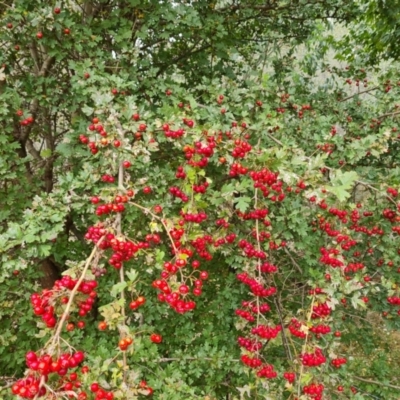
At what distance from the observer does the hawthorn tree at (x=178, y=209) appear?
7.95ft

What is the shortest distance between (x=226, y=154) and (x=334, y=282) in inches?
48.4

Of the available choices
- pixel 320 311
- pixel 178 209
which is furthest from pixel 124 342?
pixel 178 209

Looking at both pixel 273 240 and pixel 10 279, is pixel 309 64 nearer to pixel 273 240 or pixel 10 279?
pixel 273 240

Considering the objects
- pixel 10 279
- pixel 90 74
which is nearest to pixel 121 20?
pixel 90 74

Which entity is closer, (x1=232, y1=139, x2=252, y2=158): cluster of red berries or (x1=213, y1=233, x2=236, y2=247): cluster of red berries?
(x1=232, y1=139, x2=252, y2=158): cluster of red berries

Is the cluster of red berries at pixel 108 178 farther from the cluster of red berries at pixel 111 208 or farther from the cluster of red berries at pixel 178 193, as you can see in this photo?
the cluster of red berries at pixel 178 193

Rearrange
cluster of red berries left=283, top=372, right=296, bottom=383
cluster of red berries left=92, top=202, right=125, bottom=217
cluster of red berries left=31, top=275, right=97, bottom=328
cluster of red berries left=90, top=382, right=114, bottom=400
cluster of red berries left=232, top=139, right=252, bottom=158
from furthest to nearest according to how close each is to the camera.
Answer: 1. cluster of red berries left=283, top=372, right=296, bottom=383
2. cluster of red berries left=232, top=139, right=252, bottom=158
3. cluster of red berries left=92, top=202, right=125, bottom=217
4. cluster of red berries left=31, top=275, right=97, bottom=328
5. cluster of red berries left=90, top=382, right=114, bottom=400

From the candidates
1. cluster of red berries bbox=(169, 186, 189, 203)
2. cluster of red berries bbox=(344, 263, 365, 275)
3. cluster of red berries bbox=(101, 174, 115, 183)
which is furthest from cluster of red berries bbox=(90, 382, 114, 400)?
cluster of red berries bbox=(344, 263, 365, 275)

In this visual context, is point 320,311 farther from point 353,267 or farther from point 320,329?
point 353,267

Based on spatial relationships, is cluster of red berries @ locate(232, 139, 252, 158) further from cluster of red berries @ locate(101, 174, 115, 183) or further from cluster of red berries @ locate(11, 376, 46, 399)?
cluster of red berries @ locate(11, 376, 46, 399)

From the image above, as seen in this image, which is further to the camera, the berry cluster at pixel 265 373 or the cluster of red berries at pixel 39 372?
the berry cluster at pixel 265 373

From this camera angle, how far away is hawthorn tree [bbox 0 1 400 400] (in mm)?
2423

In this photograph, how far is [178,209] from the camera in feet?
12.1

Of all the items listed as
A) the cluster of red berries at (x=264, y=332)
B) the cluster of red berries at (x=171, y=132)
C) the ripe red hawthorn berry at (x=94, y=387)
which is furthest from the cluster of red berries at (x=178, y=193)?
the ripe red hawthorn berry at (x=94, y=387)
